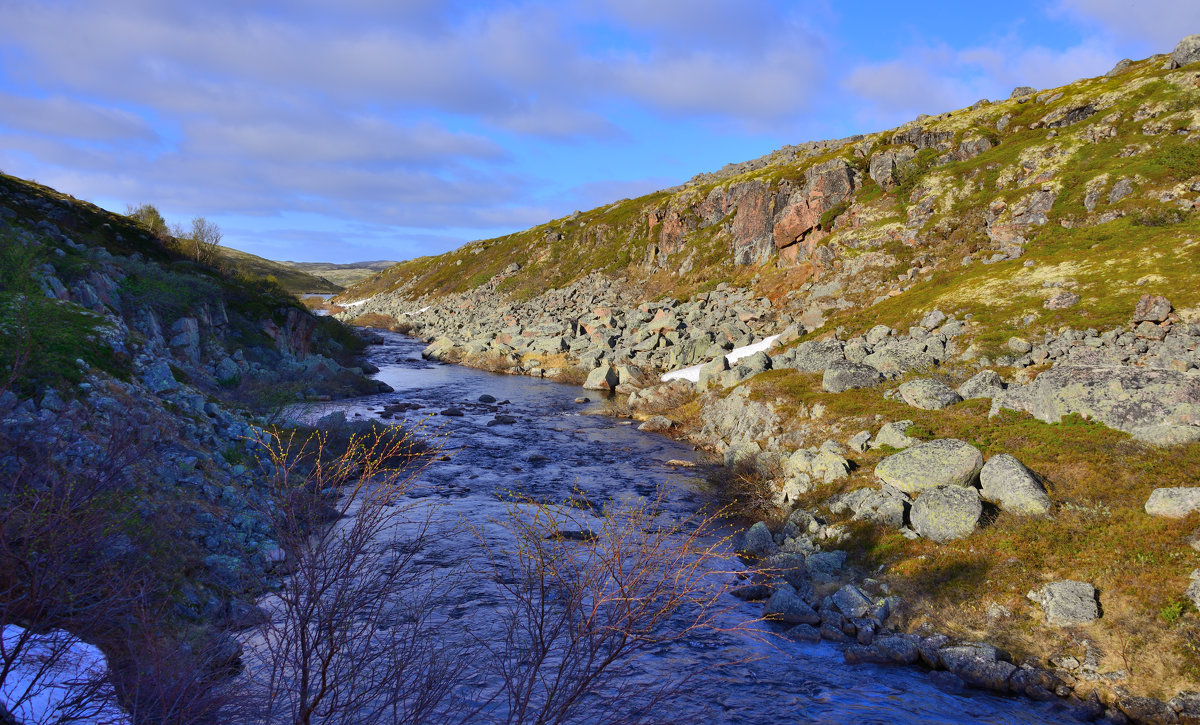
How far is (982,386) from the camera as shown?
69.6ft

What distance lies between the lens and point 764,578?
14.9 m

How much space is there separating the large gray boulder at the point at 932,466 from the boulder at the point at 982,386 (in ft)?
17.3

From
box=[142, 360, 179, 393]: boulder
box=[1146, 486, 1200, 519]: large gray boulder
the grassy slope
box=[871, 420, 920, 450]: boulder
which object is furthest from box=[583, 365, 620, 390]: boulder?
box=[1146, 486, 1200, 519]: large gray boulder

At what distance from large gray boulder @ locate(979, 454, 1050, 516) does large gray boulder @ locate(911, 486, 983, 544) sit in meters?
0.63

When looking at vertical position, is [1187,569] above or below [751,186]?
below

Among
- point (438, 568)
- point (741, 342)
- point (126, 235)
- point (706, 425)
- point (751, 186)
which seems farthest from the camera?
point (751, 186)

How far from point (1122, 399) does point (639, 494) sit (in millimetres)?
15189

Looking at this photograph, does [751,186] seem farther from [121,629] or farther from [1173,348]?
[121,629]

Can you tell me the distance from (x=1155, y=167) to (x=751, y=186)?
35.6 meters

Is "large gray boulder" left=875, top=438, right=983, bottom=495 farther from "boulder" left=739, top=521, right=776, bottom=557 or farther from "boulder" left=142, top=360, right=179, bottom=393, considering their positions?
"boulder" left=142, top=360, right=179, bottom=393

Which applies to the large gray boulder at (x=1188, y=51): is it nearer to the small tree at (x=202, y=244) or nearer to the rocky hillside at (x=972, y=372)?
the rocky hillside at (x=972, y=372)

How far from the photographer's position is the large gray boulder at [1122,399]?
1514 cm

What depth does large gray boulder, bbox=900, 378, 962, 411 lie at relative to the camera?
21.1 meters

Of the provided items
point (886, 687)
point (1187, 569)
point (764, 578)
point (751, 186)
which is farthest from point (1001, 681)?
point (751, 186)
